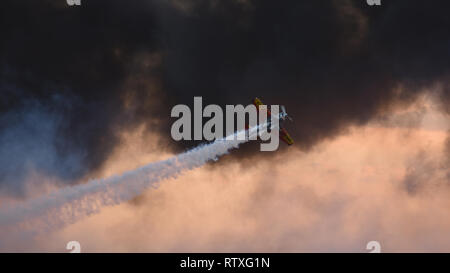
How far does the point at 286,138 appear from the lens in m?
151

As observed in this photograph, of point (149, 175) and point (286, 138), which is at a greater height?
point (286, 138)
